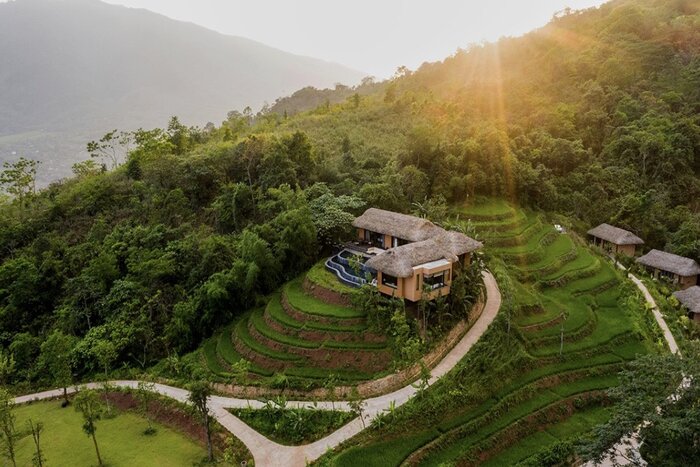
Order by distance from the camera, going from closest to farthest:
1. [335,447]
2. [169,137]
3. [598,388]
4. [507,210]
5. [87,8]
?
[335,447]
[598,388]
[507,210]
[169,137]
[87,8]

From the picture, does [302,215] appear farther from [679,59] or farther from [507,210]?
[679,59]

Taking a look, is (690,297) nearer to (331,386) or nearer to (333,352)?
(333,352)

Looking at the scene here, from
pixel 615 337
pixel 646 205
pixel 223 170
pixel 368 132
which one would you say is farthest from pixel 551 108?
pixel 223 170

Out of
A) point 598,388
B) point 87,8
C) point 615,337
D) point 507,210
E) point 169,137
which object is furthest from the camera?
point 87,8

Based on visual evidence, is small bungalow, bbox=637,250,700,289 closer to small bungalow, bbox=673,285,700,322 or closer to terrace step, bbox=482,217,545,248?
small bungalow, bbox=673,285,700,322

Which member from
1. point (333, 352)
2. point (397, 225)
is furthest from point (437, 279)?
point (333, 352)

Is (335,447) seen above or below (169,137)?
below

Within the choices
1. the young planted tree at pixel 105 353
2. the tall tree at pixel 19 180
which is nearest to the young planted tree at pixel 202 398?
the young planted tree at pixel 105 353

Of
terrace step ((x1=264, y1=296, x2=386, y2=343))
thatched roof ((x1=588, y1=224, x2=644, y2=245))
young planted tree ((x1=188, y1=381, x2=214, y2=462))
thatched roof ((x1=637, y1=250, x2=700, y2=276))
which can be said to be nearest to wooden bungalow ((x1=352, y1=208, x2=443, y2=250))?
terrace step ((x1=264, y1=296, x2=386, y2=343))

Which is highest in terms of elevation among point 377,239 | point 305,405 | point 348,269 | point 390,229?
point 390,229
